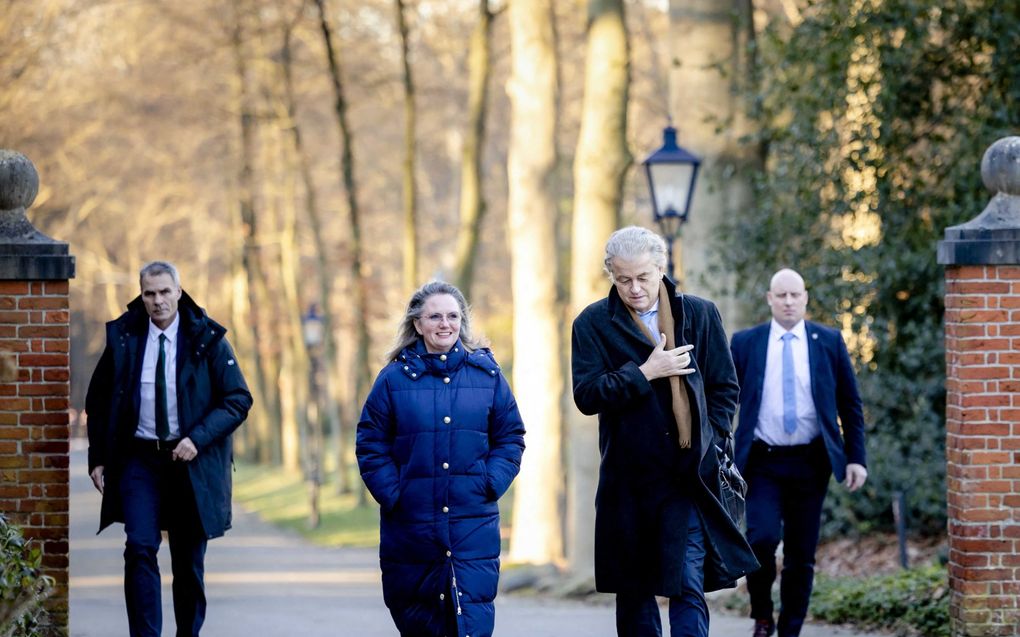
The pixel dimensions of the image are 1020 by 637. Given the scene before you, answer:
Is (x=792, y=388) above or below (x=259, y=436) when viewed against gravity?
above

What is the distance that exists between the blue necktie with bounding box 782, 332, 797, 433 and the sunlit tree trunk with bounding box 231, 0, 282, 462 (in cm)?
1770

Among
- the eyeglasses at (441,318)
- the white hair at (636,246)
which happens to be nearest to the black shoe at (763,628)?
the white hair at (636,246)

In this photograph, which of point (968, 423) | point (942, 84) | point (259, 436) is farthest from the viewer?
point (259, 436)

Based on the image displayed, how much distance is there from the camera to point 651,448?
6203mm

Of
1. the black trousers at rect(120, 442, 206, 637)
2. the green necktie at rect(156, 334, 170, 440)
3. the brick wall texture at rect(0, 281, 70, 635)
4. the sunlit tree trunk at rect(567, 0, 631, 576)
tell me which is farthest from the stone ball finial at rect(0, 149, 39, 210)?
the sunlit tree trunk at rect(567, 0, 631, 576)

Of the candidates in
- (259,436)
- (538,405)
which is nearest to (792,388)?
(538,405)

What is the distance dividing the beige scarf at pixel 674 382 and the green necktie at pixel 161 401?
8.25 ft

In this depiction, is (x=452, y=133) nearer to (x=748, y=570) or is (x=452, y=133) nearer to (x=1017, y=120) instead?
(x=1017, y=120)

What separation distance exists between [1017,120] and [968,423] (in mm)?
5352

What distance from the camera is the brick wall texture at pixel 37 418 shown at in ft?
26.0

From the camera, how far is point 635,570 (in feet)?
20.7

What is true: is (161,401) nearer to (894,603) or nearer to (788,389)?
(788,389)

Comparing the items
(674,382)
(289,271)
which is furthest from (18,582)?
(289,271)

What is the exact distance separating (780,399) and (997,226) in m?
1.39
